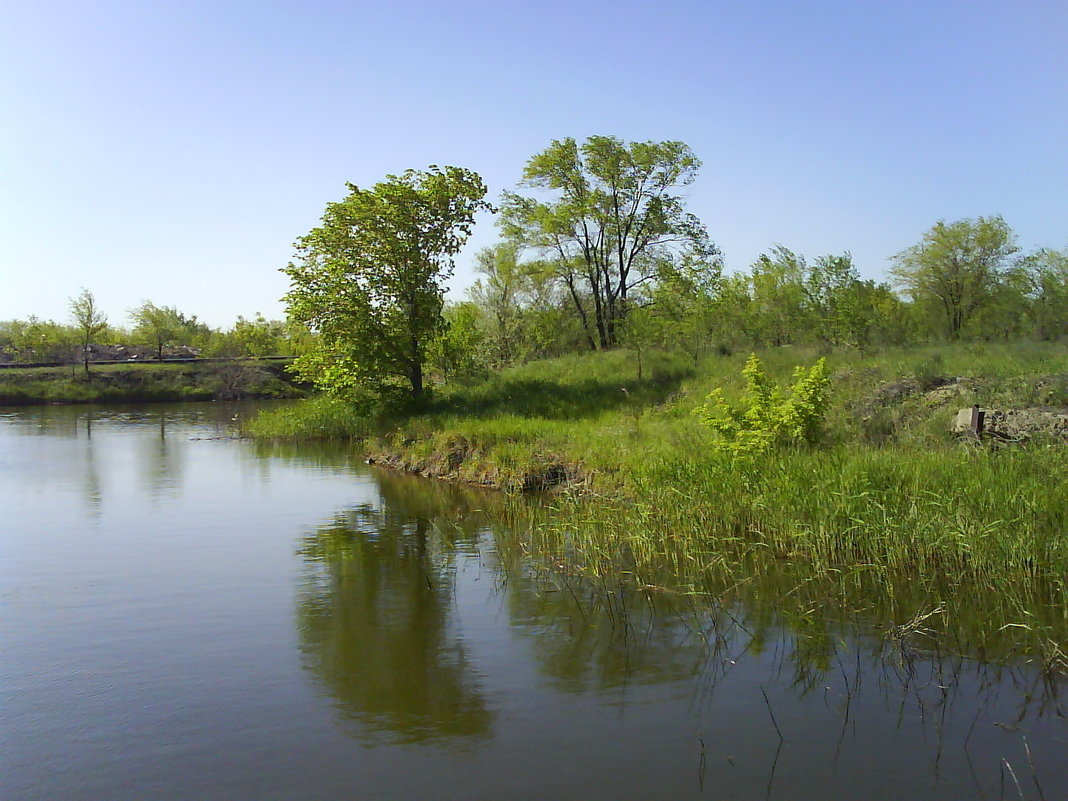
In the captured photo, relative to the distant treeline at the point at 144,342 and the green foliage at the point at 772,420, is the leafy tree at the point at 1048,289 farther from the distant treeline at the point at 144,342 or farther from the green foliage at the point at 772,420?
the distant treeline at the point at 144,342

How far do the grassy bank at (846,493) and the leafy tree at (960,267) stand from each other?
13.8m

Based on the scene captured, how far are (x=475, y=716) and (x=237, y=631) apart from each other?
3.68 m

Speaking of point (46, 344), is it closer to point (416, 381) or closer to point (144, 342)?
point (144, 342)

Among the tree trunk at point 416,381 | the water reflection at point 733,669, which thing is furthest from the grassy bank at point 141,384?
the water reflection at point 733,669

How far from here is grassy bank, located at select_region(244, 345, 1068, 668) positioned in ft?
30.5

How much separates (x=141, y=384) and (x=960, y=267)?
50314 millimetres

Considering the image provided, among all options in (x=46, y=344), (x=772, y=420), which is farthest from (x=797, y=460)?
(x=46, y=344)

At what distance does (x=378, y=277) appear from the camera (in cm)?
2806

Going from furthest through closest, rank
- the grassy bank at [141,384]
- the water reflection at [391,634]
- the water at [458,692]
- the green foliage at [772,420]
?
the grassy bank at [141,384]
the green foliage at [772,420]
the water reflection at [391,634]
the water at [458,692]

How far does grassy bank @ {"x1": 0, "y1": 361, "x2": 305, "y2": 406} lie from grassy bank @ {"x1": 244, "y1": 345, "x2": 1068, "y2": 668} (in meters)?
39.6

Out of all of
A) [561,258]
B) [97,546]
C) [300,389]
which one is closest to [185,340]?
[300,389]

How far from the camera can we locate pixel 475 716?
23.2ft

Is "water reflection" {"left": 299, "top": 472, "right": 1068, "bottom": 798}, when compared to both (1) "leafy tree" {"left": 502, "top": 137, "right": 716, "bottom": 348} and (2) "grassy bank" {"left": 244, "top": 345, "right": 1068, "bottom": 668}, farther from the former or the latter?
(1) "leafy tree" {"left": 502, "top": 137, "right": 716, "bottom": 348}

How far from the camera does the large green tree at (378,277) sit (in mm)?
27578
